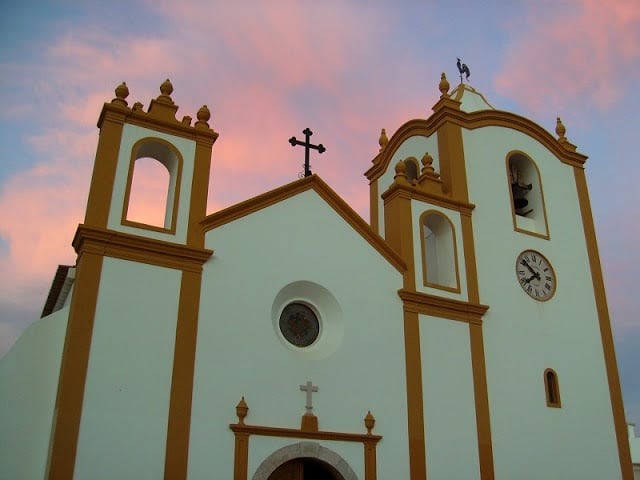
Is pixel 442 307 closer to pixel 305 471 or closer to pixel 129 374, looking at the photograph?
pixel 305 471

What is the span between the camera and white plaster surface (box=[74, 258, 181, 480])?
33.6 ft

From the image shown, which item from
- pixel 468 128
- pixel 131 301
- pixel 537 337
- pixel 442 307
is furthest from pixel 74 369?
pixel 468 128

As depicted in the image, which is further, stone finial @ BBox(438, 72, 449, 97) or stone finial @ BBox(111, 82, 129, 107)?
stone finial @ BBox(438, 72, 449, 97)

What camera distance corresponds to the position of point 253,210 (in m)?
13.0

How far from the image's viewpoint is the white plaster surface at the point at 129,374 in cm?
1023

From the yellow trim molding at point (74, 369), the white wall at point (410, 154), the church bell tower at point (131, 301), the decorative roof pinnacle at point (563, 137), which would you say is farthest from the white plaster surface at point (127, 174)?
the decorative roof pinnacle at point (563, 137)

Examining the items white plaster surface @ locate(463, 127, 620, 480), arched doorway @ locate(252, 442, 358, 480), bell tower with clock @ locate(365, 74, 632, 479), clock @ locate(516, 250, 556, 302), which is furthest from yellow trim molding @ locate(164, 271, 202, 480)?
clock @ locate(516, 250, 556, 302)

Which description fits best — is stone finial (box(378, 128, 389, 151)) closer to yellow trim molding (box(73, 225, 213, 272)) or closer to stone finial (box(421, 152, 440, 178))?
stone finial (box(421, 152, 440, 178))

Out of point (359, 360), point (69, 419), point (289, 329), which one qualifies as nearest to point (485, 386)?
point (359, 360)

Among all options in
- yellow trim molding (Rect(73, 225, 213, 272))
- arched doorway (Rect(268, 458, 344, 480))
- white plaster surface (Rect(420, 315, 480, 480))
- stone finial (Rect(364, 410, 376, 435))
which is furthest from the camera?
white plaster surface (Rect(420, 315, 480, 480))

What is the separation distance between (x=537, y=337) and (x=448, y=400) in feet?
10.1

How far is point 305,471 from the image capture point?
12.1 metres

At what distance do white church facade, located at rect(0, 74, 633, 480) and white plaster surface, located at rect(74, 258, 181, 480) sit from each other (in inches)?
1.1

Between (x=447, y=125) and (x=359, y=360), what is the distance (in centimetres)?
654
